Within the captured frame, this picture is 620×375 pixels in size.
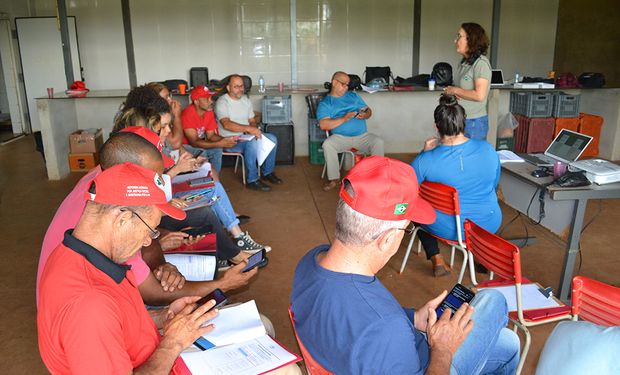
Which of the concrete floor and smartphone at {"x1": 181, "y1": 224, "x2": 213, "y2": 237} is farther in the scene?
smartphone at {"x1": 181, "y1": 224, "x2": 213, "y2": 237}

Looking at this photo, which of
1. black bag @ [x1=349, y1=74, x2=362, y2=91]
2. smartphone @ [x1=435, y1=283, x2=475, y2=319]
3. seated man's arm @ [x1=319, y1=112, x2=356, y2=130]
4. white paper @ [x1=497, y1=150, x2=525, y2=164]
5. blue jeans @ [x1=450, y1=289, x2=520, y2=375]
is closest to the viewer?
blue jeans @ [x1=450, y1=289, x2=520, y2=375]

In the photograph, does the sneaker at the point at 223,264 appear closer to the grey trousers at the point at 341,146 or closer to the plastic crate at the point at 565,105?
the grey trousers at the point at 341,146

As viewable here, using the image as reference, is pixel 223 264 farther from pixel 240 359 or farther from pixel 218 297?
pixel 240 359

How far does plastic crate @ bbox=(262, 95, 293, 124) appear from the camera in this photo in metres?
6.64

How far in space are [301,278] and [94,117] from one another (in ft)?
19.8

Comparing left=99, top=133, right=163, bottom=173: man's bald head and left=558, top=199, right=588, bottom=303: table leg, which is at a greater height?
left=99, top=133, right=163, bottom=173: man's bald head

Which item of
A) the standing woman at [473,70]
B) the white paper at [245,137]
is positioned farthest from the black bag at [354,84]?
the standing woman at [473,70]

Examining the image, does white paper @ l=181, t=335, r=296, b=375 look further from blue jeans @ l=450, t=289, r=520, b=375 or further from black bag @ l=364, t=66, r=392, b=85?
black bag @ l=364, t=66, r=392, b=85

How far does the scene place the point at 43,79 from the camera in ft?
30.3

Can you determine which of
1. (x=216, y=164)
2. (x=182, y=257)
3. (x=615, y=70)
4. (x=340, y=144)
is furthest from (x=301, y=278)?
(x=615, y=70)

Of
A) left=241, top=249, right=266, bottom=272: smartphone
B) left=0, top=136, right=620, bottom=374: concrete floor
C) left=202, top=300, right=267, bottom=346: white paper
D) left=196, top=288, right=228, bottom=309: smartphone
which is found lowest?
left=0, top=136, right=620, bottom=374: concrete floor

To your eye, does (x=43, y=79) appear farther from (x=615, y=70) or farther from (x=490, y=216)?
(x=615, y=70)

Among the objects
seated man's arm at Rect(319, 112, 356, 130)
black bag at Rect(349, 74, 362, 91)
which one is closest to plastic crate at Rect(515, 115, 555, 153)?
black bag at Rect(349, 74, 362, 91)

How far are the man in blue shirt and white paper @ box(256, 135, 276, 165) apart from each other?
59cm
